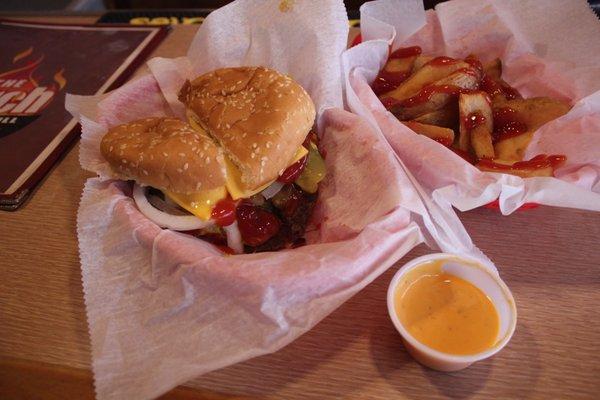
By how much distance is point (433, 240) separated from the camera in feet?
3.87

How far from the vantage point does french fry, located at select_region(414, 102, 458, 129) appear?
153 cm

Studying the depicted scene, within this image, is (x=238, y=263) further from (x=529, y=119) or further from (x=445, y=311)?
(x=529, y=119)

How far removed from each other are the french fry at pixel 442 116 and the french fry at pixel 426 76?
10cm

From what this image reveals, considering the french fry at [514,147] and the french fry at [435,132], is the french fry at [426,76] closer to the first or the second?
the french fry at [435,132]

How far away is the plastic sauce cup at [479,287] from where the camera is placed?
0.95 m

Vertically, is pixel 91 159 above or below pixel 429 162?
above

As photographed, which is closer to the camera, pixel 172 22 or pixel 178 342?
pixel 178 342

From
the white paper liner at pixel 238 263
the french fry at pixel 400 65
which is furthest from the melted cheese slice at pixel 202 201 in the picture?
the french fry at pixel 400 65

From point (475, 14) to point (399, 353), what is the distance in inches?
56.6

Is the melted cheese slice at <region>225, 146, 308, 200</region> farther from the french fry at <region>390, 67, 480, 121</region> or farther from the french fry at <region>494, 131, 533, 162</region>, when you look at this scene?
the french fry at <region>494, 131, 533, 162</region>

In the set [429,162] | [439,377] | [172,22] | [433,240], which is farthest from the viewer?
[172,22]

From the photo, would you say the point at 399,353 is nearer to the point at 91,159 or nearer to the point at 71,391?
the point at 71,391

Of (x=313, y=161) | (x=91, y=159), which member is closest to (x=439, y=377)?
(x=313, y=161)

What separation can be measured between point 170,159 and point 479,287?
0.82 meters
